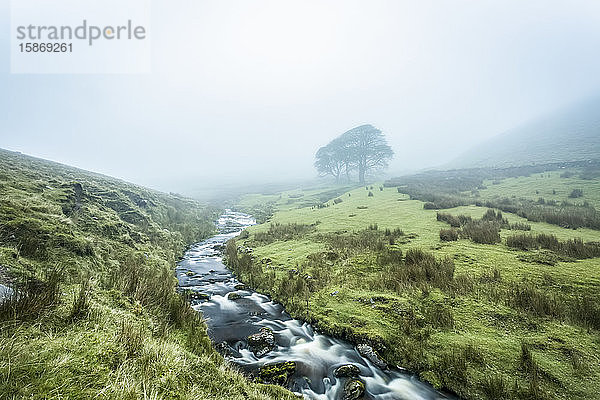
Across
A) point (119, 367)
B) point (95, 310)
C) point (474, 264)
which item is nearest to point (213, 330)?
point (95, 310)

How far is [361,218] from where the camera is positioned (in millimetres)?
22516

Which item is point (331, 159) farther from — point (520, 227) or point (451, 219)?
point (520, 227)

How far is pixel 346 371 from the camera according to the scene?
6.35m

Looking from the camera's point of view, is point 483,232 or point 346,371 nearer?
point 346,371

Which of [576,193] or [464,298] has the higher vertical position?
[576,193]

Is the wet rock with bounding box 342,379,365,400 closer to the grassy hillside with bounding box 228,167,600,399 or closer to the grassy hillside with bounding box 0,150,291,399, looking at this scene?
the grassy hillside with bounding box 228,167,600,399

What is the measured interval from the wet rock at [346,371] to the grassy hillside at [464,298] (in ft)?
3.38

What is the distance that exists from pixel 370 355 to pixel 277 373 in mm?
2629

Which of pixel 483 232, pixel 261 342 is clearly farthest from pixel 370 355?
pixel 483 232

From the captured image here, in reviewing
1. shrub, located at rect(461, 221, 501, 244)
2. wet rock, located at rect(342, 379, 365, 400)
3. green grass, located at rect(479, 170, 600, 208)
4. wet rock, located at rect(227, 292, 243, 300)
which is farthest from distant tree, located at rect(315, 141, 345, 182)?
wet rock, located at rect(342, 379, 365, 400)

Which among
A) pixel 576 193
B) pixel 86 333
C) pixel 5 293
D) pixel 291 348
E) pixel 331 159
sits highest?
pixel 331 159

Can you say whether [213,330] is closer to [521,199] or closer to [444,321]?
[444,321]

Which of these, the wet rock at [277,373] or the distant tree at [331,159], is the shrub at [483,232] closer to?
the wet rock at [277,373]

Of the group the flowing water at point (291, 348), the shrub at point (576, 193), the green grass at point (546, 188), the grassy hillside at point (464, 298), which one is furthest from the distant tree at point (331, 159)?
the flowing water at point (291, 348)
